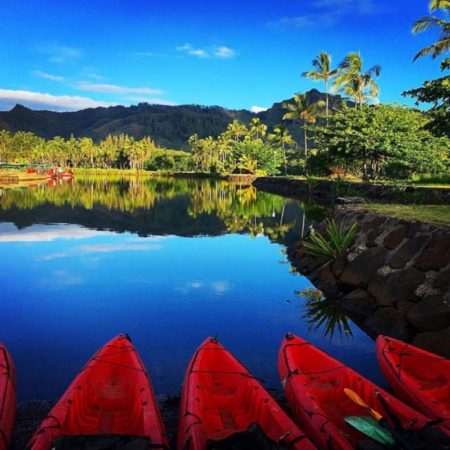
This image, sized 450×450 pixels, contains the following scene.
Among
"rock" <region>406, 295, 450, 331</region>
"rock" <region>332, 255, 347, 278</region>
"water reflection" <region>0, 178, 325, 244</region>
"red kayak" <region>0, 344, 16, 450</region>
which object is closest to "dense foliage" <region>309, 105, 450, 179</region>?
"water reflection" <region>0, 178, 325, 244</region>

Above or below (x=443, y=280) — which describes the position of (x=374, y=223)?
above

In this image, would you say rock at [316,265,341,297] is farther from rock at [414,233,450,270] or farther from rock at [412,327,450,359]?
rock at [412,327,450,359]

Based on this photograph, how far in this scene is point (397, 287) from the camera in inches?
424

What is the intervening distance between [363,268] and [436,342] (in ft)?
15.5

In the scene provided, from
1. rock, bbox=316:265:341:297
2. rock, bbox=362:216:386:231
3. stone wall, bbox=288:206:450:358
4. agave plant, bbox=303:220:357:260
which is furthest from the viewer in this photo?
agave plant, bbox=303:220:357:260

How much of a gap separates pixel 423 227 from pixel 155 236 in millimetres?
15287

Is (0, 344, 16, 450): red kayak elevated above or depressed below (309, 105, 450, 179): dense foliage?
below

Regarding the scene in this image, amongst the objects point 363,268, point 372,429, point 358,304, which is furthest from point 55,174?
point 372,429

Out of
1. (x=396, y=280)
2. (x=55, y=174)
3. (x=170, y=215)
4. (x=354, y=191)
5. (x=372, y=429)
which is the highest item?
(x=354, y=191)

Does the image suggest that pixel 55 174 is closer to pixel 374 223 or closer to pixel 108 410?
pixel 374 223

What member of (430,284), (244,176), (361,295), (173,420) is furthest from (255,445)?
(244,176)

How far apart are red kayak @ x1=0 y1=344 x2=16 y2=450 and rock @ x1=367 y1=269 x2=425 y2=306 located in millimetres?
8261

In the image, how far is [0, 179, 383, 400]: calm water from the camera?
876 cm

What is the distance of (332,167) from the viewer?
53562 millimetres
